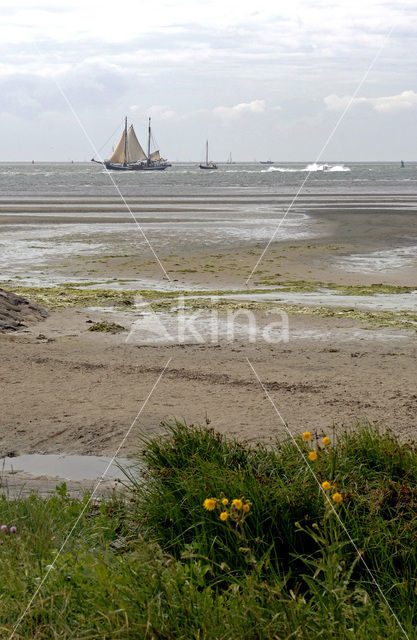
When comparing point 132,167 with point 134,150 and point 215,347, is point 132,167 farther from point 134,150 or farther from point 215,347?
point 215,347

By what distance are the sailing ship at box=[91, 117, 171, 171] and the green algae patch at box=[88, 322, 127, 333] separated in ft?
374

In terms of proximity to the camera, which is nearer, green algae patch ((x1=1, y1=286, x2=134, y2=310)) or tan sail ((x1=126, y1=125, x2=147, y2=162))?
green algae patch ((x1=1, y1=286, x2=134, y2=310))

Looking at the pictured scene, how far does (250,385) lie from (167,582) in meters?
5.49

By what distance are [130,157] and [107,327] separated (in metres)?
121

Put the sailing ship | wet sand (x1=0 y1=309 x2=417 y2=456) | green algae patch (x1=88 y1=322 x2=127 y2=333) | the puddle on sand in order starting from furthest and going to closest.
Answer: the sailing ship → green algae patch (x1=88 y1=322 x2=127 y2=333) → wet sand (x1=0 y1=309 x2=417 y2=456) → the puddle on sand

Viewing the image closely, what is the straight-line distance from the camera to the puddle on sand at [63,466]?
672 cm

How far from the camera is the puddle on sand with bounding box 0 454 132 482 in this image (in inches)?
265

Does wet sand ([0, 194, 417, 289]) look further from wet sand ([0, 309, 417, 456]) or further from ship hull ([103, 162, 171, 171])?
ship hull ([103, 162, 171, 171])

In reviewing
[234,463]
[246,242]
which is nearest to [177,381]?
[234,463]

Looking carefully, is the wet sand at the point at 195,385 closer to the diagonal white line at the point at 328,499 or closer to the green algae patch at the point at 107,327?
the diagonal white line at the point at 328,499

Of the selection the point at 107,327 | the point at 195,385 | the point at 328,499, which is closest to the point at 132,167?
the point at 107,327

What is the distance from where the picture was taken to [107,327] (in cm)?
1248

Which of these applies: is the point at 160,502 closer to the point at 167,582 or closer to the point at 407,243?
the point at 167,582

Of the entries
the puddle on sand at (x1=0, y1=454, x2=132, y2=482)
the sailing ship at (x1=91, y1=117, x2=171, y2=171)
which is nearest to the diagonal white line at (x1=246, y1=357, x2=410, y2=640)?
the puddle on sand at (x1=0, y1=454, x2=132, y2=482)
